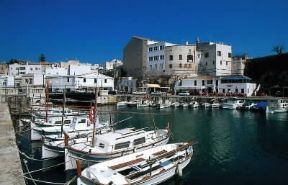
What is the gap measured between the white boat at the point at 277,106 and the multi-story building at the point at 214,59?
3110cm

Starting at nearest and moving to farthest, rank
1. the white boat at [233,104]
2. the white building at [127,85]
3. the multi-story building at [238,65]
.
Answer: the white boat at [233,104] → the multi-story building at [238,65] → the white building at [127,85]

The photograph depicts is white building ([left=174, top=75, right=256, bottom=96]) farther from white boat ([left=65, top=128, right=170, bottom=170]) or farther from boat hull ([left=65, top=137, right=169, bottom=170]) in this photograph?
boat hull ([left=65, top=137, right=169, bottom=170])

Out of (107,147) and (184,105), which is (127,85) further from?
(107,147)

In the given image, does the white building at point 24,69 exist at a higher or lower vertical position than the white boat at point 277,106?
higher

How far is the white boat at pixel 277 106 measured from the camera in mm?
57662

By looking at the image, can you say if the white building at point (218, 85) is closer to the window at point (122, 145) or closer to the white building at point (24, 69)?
the white building at point (24, 69)

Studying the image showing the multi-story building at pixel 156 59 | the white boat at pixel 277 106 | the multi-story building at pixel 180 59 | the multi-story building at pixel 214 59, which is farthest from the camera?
Result: the multi-story building at pixel 156 59

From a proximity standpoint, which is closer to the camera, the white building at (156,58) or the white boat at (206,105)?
the white boat at (206,105)

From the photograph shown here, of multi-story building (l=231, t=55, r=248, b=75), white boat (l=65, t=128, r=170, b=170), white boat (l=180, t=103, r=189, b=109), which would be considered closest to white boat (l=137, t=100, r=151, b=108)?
white boat (l=180, t=103, r=189, b=109)

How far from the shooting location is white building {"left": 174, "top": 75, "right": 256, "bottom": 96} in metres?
77.8

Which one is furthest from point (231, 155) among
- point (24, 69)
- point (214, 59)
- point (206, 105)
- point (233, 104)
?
point (24, 69)

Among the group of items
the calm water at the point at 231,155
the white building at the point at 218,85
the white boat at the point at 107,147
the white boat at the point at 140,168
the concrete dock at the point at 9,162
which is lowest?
the calm water at the point at 231,155

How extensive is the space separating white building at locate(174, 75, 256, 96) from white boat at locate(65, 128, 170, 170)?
6073 cm

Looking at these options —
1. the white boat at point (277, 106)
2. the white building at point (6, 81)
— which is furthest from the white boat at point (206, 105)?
the white building at point (6, 81)
